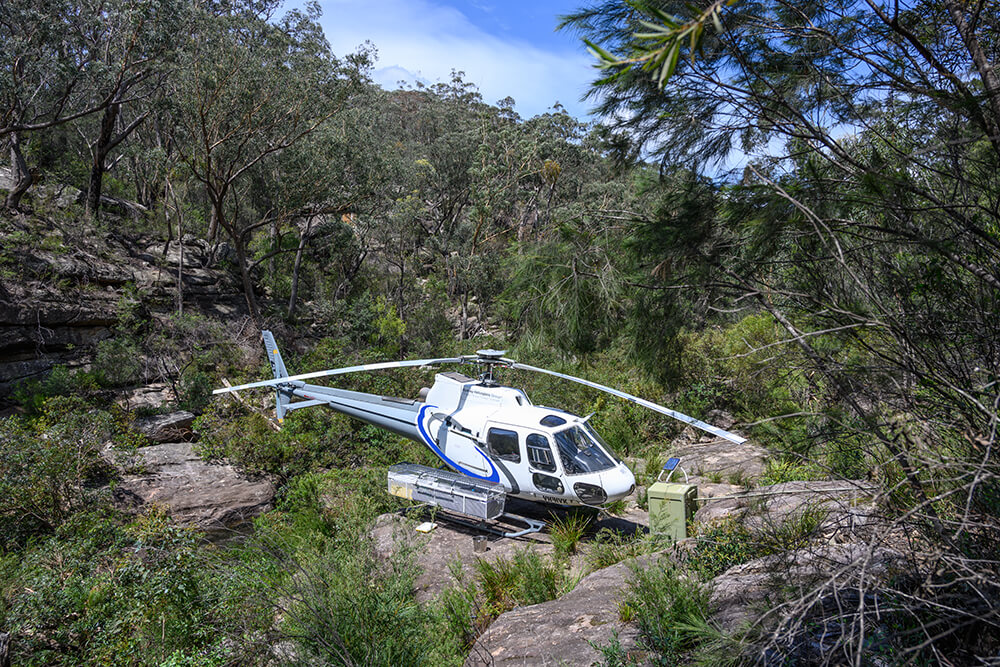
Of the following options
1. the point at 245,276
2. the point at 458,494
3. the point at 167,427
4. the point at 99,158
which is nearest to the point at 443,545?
the point at 458,494

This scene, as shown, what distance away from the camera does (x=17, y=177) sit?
51.9 ft

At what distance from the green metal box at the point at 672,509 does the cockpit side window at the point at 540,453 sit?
128cm

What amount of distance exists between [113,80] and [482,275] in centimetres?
1176

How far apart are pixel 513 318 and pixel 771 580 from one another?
5223 mm

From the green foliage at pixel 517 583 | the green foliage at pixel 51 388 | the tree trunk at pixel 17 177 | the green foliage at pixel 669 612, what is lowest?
the green foliage at pixel 517 583

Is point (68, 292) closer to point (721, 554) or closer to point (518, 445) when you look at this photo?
point (518, 445)

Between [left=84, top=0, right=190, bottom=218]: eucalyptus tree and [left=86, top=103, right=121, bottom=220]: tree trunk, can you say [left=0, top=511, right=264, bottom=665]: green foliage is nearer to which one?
[left=84, top=0, right=190, bottom=218]: eucalyptus tree

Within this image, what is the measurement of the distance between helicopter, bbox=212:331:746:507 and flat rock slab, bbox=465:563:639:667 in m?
2.05

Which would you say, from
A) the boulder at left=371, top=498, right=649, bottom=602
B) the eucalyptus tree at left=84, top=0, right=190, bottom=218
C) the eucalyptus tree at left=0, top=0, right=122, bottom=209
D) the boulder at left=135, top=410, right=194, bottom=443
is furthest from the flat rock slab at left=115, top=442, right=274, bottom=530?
the eucalyptus tree at left=84, top=0, right=190, bottom=218

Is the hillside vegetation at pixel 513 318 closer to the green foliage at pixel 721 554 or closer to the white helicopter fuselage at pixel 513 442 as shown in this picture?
the green foliage at pixel 721 554

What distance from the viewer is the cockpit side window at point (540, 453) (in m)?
7.47

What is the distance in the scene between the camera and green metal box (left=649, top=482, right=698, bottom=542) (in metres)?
6.57

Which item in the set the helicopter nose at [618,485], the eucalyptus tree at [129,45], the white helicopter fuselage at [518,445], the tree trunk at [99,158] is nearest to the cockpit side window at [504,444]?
the white helicopter fuselage at [518,445]

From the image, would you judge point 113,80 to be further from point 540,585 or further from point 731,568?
point 731,568
